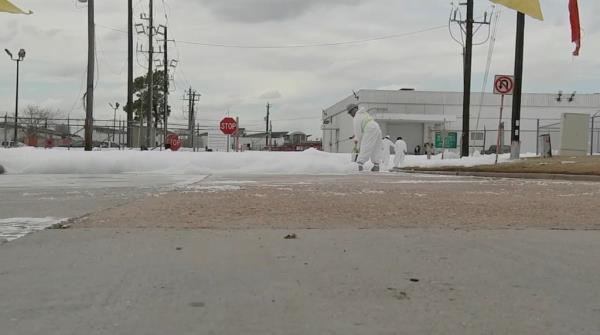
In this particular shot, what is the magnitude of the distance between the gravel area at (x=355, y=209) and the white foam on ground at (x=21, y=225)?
A: 1.21ft

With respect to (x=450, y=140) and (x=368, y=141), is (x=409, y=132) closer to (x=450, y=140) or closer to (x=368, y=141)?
(x=450, y=140)

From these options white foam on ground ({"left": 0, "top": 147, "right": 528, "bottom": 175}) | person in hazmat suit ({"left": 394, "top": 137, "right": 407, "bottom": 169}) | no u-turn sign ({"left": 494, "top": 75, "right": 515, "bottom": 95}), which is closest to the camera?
no u-turn sign ({"left": 494, "top": 75, "right": 515, "bottom": 95})

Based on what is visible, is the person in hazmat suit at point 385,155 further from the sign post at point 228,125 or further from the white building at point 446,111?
the white building at point 446,111

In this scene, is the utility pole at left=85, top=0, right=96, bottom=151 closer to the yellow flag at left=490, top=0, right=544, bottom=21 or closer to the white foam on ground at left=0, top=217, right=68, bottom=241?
the white foam on ground at left=0, top=217, right=68, bottom=241

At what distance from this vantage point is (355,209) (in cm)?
866

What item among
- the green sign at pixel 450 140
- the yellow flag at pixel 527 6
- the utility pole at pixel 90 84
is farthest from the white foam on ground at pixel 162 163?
the green sign at pixel 450 140

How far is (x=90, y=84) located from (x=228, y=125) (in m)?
7.32

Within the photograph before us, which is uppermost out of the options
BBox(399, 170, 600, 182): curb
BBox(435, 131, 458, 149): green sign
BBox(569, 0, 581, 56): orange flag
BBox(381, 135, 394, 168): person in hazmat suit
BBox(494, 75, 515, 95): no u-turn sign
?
BBox(494, 75, 515, 95): no u-turn sign

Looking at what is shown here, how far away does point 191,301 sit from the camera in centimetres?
425

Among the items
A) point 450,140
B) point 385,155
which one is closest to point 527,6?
point 385,155

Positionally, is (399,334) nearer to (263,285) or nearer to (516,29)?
(263,285)

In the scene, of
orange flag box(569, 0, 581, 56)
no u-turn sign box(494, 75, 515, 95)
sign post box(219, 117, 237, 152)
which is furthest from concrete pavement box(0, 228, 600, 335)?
sign post box(219, 117, 237, 152)

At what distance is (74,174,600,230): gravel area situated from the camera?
7.36 meters

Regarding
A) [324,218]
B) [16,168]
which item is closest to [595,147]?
[16,168]
